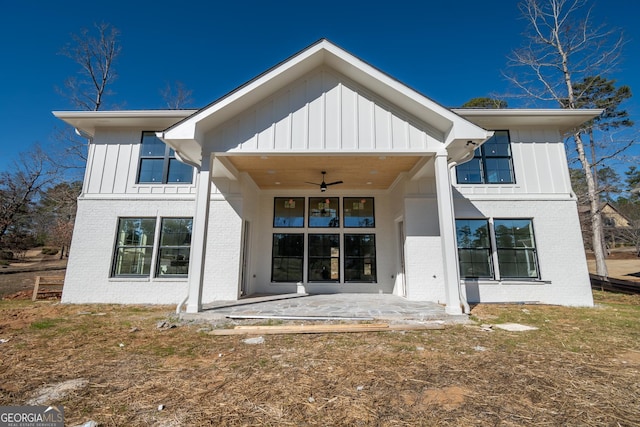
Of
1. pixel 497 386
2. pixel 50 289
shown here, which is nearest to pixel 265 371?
pixel 497 386

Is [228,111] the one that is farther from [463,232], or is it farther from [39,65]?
[39,65]

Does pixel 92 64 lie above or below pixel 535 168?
above

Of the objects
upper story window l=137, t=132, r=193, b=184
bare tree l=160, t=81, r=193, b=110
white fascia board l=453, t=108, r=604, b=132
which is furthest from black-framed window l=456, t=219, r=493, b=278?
bare tree l=160, t=81, r=193, b=110

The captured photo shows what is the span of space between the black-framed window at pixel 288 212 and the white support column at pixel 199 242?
149 inches

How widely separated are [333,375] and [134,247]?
285 inches

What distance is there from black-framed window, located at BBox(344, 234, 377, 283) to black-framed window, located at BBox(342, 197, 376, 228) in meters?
0.42

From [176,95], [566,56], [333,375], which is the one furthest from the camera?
[176,95]

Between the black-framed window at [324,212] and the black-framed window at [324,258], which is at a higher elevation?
the black-framed window at [324,212]

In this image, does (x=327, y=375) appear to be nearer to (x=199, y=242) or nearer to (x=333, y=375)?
(x=333, y=375)

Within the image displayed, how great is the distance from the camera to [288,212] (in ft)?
30.7

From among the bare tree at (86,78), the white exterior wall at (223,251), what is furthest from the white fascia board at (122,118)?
the bare tree at (86,78)

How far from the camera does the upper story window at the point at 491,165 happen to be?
25.2 ft

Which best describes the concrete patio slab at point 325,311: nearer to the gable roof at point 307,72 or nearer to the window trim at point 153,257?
the window trim at point 153,257

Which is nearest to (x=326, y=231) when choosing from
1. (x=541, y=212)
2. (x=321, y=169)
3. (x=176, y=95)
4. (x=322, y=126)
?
(x=321, y=169)
